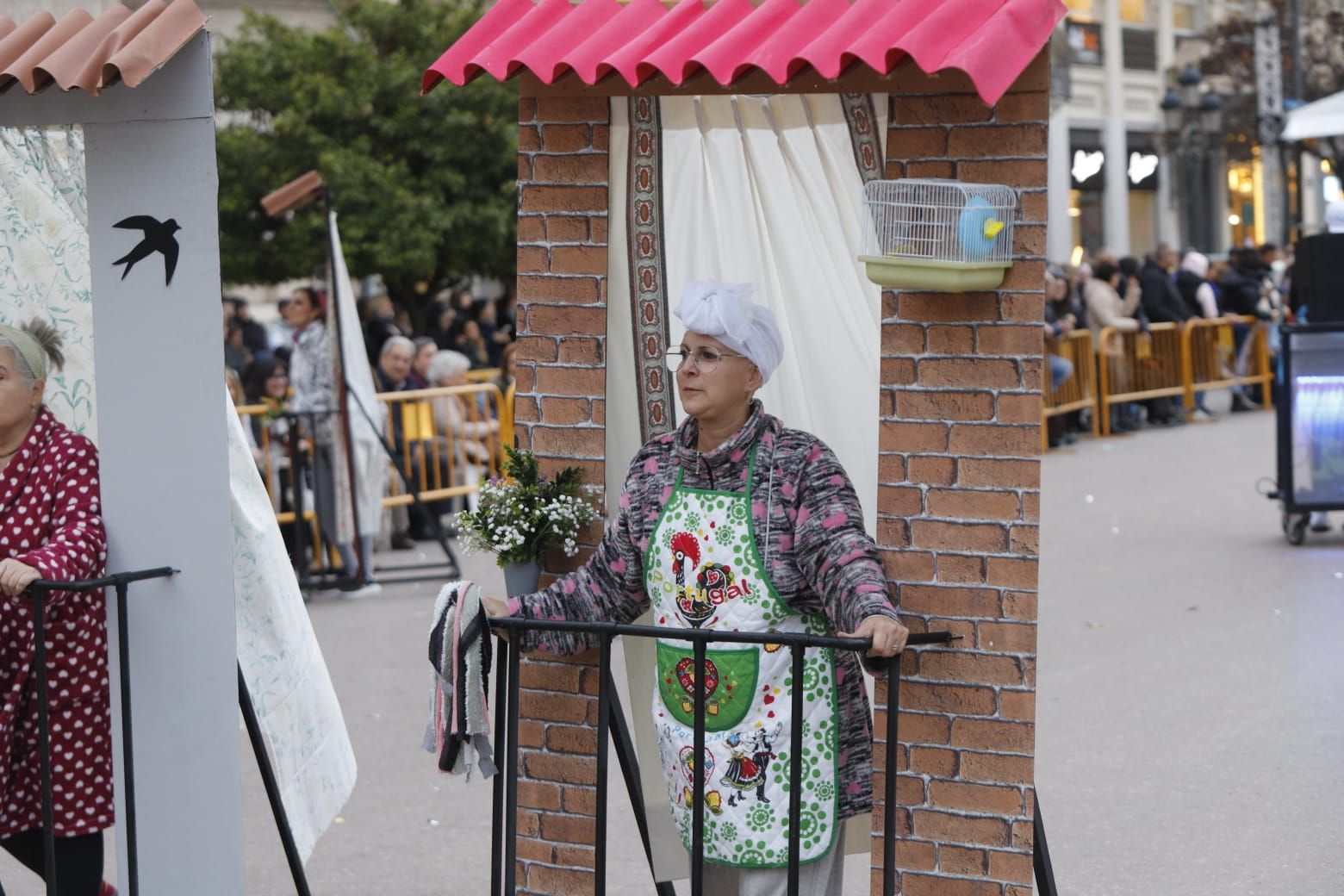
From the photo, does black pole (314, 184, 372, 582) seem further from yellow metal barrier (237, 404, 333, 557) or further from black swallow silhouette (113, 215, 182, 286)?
black swallow silhouette (113, 215, 182, 286)

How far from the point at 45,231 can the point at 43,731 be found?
1697mm

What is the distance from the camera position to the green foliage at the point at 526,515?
4320 millimetres

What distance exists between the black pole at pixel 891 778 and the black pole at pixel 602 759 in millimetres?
665

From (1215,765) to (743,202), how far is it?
11.5ft

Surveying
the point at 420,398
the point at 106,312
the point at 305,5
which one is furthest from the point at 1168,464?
the point at 305,5

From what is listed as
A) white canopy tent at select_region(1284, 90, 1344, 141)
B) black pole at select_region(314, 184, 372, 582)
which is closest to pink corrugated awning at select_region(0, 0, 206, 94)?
black pole at select_region(314, 184, 372, 582)

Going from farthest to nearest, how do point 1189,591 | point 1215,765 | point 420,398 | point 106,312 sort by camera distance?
point 420,398 < point 1189,591 < point 1215,765 < point 106,312

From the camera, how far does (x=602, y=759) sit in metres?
4.09

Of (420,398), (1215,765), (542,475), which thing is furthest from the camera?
(420,398)

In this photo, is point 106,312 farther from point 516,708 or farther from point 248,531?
point 516,708

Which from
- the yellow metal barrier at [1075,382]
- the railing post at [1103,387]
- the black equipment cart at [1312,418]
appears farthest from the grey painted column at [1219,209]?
the black equipment cart at [1312,418]

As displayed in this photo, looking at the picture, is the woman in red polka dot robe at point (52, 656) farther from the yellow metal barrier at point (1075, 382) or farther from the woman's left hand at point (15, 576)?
the yellow metal barrier at point (1075, 382)

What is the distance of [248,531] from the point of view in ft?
15.9

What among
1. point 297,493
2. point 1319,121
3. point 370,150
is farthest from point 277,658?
point 370,150
